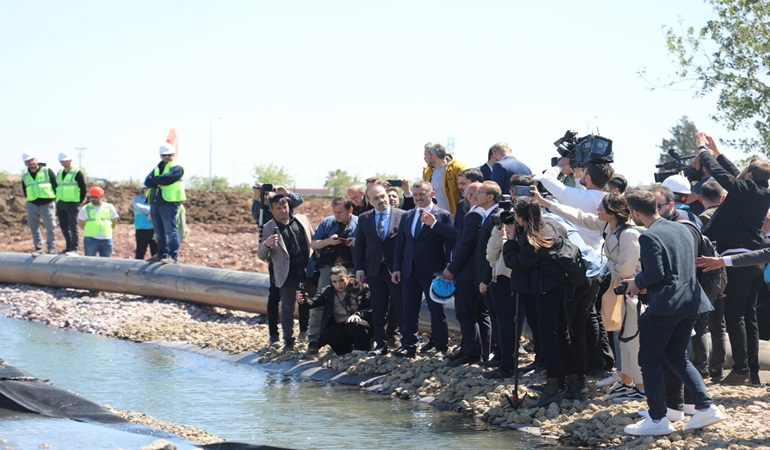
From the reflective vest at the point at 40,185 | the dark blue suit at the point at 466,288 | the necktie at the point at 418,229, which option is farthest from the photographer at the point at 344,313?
the reflective vest at the point at 40,185

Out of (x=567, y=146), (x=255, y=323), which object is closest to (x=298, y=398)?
(x=567, y=146)

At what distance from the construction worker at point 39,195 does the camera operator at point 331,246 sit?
29.1 feet

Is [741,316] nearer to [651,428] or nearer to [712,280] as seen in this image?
[712,280]

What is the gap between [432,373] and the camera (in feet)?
37.9

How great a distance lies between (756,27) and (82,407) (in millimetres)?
12984

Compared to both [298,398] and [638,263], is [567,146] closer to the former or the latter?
[638,263]

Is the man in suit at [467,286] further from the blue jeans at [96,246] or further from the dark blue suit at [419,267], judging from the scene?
the blue jeans at [96,246]

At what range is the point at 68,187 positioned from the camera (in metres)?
20.4

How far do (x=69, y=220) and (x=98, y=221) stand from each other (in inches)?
29.1

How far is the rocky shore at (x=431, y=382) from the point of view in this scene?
28.5 ft

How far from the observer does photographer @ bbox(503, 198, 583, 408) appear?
9672 millimetres

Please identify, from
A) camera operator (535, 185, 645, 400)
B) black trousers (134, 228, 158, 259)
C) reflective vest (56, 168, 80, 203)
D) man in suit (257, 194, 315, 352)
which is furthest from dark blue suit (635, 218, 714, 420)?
reflective vest (56, 168, 80, 203)

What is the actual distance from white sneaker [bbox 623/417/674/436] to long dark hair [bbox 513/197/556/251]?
5.62ft

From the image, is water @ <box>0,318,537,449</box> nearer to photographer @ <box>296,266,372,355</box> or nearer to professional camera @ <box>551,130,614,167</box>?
photographer @ <box>296,266,372,355</box>
